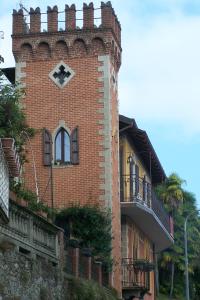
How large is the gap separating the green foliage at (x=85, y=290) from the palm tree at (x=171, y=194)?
32.2 metres

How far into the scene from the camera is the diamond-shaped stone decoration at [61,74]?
3062 cm

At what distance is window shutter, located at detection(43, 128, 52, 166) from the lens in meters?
30.3

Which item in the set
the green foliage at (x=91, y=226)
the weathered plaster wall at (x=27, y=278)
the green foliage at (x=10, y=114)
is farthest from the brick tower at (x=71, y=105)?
the weathered plaster wall at (x=27, y=278)

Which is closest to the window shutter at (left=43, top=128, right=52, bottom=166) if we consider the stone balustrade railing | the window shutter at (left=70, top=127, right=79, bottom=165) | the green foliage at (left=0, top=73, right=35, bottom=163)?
the window shutter at (left=70, top=127, right=79, bottom=165)

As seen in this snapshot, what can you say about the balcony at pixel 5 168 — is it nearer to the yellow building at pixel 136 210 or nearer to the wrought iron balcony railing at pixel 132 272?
the wrought iron balcony railing at pixel 132 272

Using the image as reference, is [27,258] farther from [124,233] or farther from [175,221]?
[175,221]

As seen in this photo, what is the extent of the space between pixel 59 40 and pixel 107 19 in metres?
2.05

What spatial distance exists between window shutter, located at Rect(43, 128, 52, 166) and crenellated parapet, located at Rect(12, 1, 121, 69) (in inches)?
120

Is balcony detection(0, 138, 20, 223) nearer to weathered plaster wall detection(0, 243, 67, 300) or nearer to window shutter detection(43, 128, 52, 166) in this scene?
weathered plaster wall detection(0, 243, 67, 300)

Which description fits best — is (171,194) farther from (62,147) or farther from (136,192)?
(62,147)

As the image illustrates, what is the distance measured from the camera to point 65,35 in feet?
100

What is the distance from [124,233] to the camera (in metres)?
33.3

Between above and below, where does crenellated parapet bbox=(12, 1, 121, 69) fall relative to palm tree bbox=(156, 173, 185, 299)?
above

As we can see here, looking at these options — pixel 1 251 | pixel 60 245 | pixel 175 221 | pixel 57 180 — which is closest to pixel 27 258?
pixel 1 251
